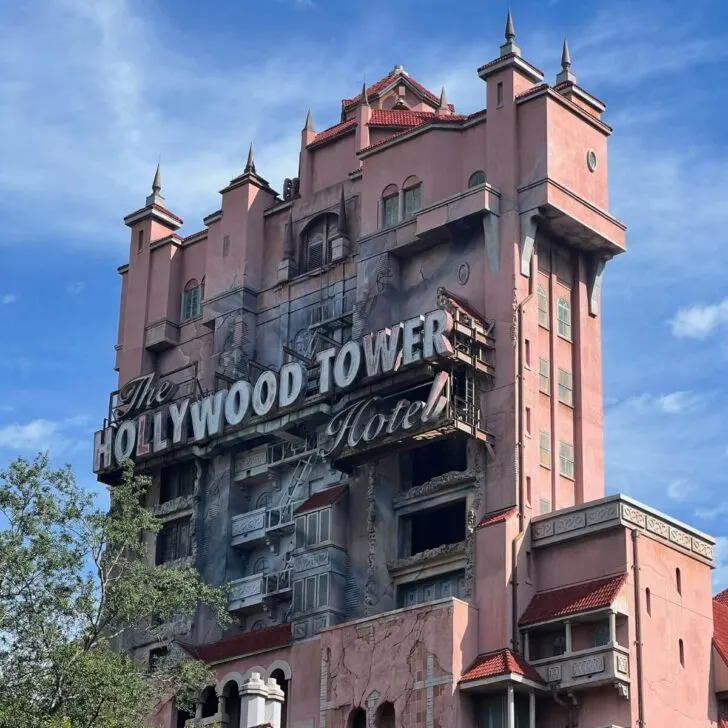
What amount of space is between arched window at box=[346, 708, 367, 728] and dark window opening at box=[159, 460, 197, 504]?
15.8m

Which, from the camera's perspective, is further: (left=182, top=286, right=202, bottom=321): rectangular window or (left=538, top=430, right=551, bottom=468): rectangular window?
(left=182, top=286, right=202, bottom=321): rectangular window

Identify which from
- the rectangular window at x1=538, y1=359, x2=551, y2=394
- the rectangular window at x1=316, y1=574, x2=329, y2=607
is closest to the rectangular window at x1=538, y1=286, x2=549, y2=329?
the rectangular window at x1=538, y1=359, x2=551, y2=394

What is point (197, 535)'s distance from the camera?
71000 millimetres

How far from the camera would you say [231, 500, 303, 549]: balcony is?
68438 millimetres

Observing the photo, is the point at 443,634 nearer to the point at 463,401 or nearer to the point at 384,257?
the point at 463,401

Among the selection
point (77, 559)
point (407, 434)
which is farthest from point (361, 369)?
point (77, 559)

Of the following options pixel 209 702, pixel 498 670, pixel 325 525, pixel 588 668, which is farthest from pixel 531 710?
pixel 209 702

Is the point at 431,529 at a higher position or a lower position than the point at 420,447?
lower

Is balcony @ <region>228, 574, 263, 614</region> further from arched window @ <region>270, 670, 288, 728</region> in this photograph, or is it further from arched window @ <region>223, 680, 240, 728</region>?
arched window @ <region>270, 670, 288, 728</region>

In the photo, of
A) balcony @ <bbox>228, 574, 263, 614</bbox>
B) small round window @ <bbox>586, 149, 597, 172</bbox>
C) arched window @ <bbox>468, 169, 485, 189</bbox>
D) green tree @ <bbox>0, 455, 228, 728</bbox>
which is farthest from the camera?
small round window @ <bbox>586, 149, 597, 172</bbox>

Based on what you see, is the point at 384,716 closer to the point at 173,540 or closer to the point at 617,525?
the point at 617,525

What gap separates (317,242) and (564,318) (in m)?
11.5

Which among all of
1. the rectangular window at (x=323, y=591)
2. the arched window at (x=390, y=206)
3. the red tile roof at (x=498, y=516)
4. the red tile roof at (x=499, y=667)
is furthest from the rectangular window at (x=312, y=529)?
the arched window at (x=390, y=206)

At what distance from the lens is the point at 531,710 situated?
57.2 m
